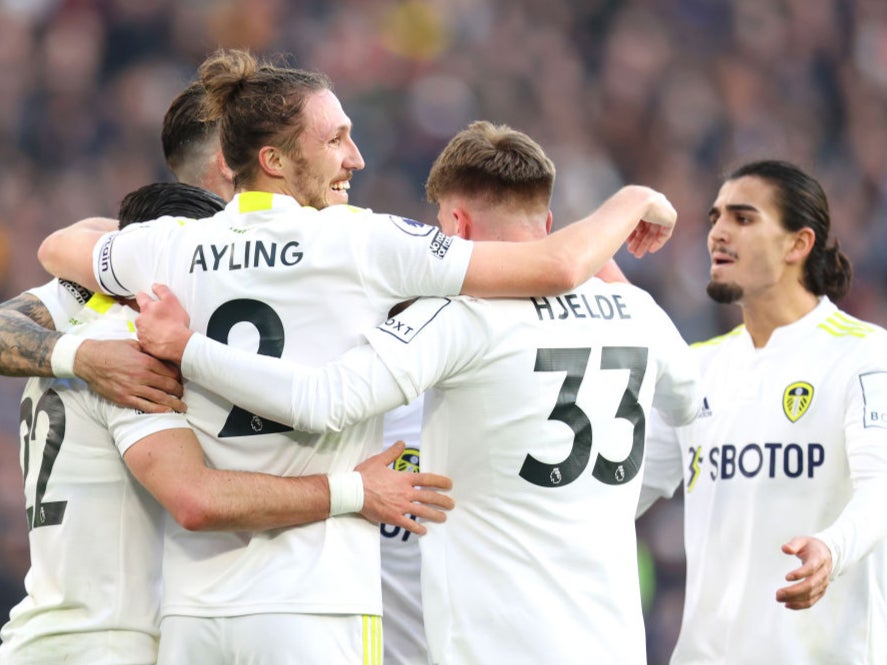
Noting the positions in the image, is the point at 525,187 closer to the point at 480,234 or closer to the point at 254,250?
the point at 480,234

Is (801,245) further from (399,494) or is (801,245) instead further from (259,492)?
(259,492)

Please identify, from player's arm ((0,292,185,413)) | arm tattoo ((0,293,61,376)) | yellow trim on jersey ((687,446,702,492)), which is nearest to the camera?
player's arm ((0,292,185,413))

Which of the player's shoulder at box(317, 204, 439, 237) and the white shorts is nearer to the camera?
the white shorts

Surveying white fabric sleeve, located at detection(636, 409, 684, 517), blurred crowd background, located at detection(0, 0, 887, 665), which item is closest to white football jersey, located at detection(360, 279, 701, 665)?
white fabric sleeve, located at detection(636, 409, 684, 517)

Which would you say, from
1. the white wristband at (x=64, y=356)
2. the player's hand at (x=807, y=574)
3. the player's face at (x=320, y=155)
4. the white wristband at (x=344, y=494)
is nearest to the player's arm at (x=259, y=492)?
the white wristband at (x=344, y=494)

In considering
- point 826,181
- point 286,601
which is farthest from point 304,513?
point 826,181

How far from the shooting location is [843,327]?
5.17 m

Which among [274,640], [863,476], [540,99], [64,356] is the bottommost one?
[274,640]

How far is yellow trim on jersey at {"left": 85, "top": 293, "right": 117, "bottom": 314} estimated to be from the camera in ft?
13.2

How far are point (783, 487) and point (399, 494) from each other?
2.00m

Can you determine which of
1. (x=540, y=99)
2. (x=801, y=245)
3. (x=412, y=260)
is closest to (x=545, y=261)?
(x=412, y=260)

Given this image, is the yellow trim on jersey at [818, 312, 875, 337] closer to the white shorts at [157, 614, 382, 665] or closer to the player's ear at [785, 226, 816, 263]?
→ the player's ear at [785, 226, 816, 263]

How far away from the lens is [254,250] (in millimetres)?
3592

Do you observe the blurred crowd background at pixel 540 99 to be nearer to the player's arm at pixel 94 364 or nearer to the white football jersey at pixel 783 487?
the white football jersey at pixel 783 487
